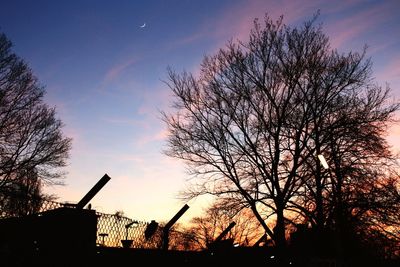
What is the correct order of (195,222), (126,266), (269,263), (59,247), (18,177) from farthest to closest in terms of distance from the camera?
1. (195,222)
2. (18,177)
3. (269,263)
4. (126,266)
5. (59,247)

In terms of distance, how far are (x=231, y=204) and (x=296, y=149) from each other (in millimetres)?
3928

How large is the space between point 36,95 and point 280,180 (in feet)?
47.8

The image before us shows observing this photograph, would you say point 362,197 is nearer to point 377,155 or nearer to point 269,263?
point 377,155

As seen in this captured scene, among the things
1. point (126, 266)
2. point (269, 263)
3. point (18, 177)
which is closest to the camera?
point (126, 266)

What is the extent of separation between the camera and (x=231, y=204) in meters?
18.2

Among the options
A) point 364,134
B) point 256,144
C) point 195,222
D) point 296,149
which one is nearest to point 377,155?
point 364,134

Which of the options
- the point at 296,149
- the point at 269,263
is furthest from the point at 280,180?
the point at 269,263

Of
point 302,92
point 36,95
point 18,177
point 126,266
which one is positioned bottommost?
point 126,266

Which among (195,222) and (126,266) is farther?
(195,222)

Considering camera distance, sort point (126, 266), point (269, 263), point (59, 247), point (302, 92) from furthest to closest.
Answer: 1. point (302, 92)
2. point (269, 263)
3. point (126, 266)
4. point (59, 247)

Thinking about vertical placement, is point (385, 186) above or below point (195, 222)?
below

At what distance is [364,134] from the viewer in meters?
17.4

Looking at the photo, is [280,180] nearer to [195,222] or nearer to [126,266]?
[126,266]

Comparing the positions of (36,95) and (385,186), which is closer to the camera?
(385,186)
